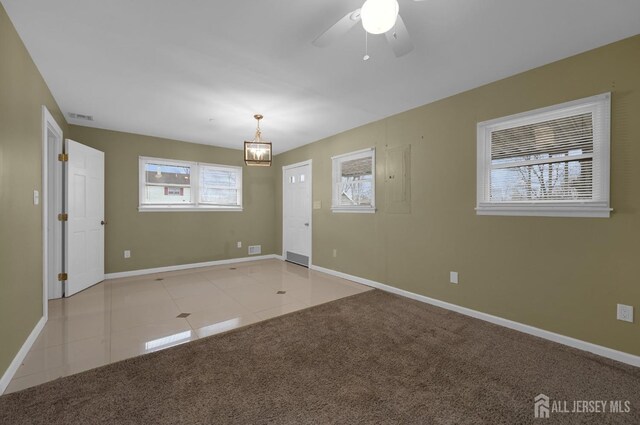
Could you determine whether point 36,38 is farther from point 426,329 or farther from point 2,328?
point 426,329

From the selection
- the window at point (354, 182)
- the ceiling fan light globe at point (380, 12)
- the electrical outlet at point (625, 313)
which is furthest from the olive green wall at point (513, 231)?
the ceiling fan light globe at point (380, 12)

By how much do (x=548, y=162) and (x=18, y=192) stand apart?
476cm

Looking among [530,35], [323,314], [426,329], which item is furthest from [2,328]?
[530,35]

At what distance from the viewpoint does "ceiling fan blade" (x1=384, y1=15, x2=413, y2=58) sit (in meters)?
1.73

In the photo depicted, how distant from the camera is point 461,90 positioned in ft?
10.5

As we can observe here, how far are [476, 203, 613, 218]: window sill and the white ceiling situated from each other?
1.38 metres

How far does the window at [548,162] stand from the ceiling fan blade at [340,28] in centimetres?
213

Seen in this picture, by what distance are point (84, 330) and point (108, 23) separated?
286 centimetres

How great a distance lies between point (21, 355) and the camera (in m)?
2.20

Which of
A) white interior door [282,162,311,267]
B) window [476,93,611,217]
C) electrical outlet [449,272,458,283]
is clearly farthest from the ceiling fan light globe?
white interior door [282,162,311,267]

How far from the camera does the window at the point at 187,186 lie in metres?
5.14

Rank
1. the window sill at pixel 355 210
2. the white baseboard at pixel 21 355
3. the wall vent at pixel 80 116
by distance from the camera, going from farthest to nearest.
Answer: the window sill at pixel 355 210, the wall vent at pixel 80 116, the white baseboard at pixel 21 355

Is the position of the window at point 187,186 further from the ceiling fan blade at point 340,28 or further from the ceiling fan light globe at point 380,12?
the ceiling fan light globe at point 380,12

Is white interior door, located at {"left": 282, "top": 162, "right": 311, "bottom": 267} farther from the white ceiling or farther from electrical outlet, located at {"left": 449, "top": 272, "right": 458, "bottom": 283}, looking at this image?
electrical outlet, located at {"left": 449, "top": 272, "right": 458, "bottom": 283}
